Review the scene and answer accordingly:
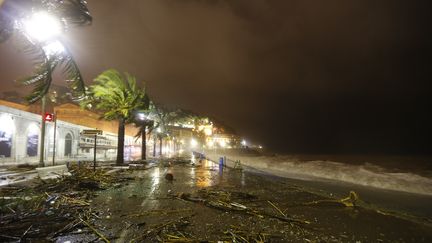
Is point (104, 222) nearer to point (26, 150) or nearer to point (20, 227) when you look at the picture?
point (20, 227)

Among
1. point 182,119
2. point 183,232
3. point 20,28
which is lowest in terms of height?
point 183,232

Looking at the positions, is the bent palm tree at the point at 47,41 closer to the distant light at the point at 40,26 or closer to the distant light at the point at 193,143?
the distant light at the point at 40,26

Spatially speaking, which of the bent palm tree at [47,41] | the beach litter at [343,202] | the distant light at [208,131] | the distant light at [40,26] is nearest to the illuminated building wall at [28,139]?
the bent palm tree at [47,41]

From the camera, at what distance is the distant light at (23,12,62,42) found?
7.17 meters

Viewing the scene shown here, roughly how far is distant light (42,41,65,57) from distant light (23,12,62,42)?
0.63 m

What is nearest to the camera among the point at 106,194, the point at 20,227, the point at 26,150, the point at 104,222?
the point at 20,227

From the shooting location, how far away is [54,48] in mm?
8367

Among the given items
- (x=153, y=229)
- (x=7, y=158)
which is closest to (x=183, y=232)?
(x=153, y=229)

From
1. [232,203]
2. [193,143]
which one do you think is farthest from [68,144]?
[193,143]

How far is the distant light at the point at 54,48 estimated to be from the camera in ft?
27.1

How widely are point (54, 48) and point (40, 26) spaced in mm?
1143

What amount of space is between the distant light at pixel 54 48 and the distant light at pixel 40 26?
0.63 m

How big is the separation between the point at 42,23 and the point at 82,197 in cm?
631

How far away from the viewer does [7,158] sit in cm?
2433
